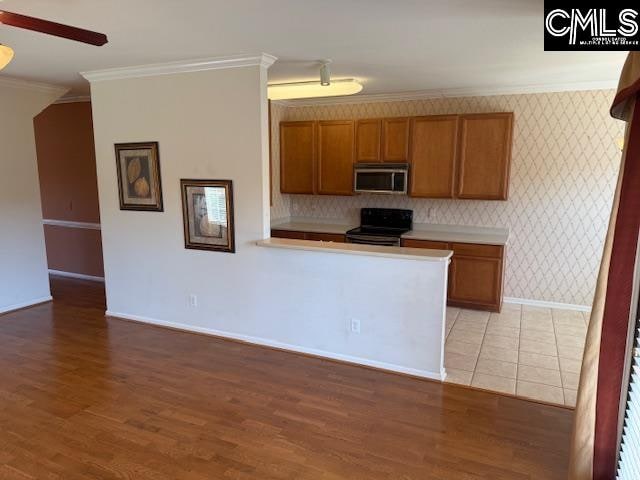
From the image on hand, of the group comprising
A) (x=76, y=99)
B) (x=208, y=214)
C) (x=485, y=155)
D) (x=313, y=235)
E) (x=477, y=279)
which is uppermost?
(x=76, y=99)

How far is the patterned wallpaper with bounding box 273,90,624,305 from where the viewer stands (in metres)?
4.67

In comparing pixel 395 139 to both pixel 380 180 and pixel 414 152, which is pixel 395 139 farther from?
pixel 380 180

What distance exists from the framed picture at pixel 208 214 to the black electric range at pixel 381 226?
177 centimetres

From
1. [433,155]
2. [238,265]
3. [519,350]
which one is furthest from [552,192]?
[238,265]

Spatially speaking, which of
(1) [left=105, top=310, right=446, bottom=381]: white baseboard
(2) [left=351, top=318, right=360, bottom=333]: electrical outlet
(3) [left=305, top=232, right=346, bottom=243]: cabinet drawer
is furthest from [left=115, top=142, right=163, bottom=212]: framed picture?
(2) [left=351, top=318, right=360, bottom=333]: electrical outlet

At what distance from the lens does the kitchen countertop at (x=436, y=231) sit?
192 inches

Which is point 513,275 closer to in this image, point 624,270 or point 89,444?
point 624,270

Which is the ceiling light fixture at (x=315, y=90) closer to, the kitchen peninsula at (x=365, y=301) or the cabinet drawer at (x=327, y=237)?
the kitchen peninsula at (x=365, y=301)

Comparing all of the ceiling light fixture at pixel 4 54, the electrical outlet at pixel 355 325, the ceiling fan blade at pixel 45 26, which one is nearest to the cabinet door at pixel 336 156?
the electrical outlet at pixel 355 325

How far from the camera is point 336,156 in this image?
5547mm

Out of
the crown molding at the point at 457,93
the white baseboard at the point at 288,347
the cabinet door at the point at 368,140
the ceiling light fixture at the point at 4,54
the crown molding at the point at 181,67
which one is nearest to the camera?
the ceiling light fixture at the point at 4,54

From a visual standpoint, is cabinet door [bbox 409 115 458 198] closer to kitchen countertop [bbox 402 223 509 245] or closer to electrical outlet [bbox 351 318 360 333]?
A: kitchen countertop [bbox 402 223 509 245]

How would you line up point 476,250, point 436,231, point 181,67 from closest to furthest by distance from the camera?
point 181,67 < point 476,250 < point 436,231

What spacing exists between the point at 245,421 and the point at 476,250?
3124 millimetres
